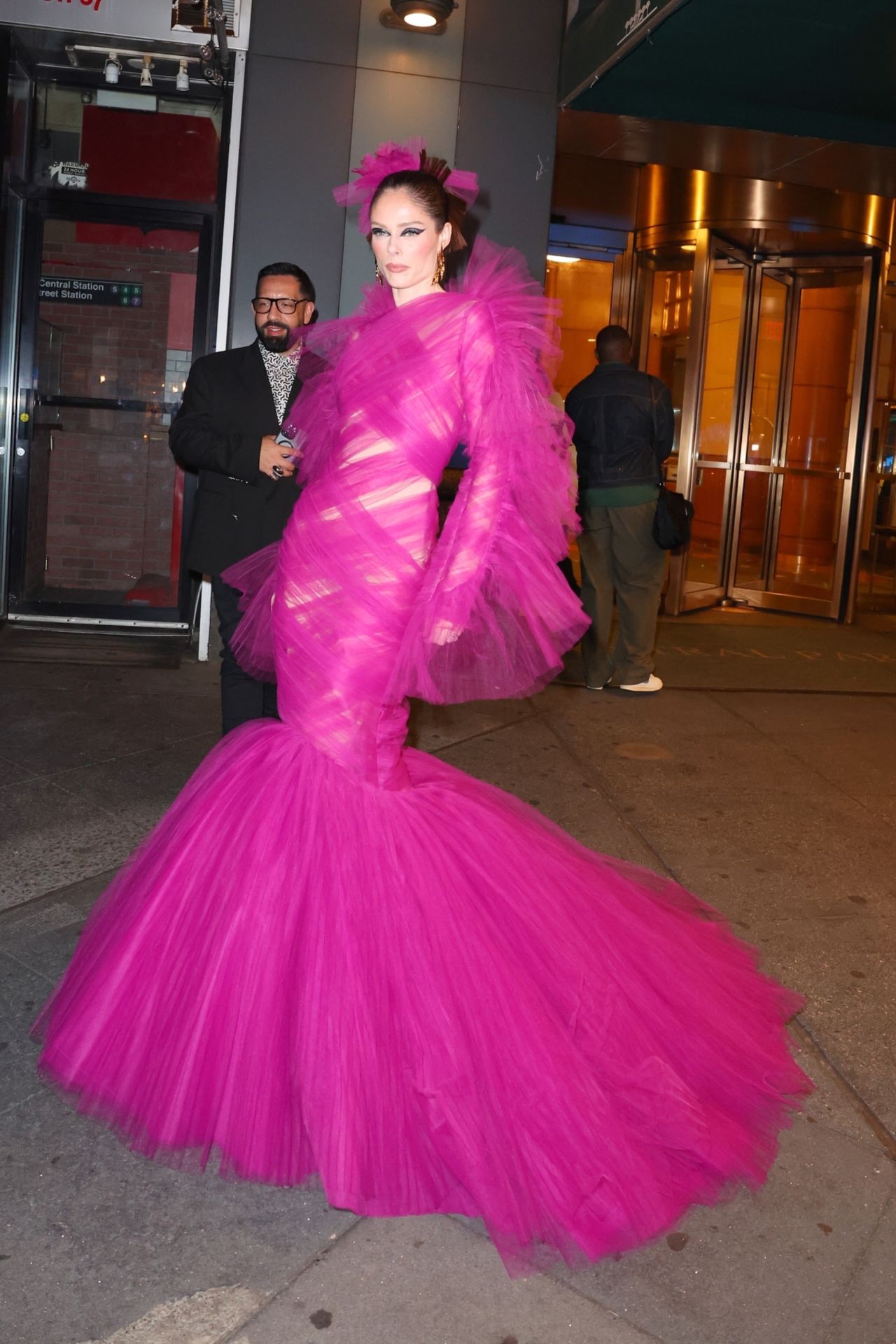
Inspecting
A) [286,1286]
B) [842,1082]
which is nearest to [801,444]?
[842,1082]

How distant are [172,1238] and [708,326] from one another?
911cm

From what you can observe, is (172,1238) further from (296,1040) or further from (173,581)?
(173,581)

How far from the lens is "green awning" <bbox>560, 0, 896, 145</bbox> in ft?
19.9

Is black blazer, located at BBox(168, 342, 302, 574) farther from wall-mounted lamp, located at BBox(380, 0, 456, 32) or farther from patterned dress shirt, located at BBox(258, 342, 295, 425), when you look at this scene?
wall-mounted lamp, located at BBox(380, 0, 456, 32)

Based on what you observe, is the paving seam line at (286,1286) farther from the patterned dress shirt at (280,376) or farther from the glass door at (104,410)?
the glass door at (104,410)

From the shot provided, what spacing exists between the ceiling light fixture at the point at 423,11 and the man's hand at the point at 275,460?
4140 millimetres

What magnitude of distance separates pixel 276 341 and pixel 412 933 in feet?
7.50

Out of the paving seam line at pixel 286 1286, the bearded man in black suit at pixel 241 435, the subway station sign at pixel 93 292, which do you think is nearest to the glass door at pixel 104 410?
the subway station sign at pixel 93 292

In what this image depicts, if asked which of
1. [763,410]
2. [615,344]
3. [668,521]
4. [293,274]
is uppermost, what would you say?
[763,410]

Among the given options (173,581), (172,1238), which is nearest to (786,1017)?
(172,1238)

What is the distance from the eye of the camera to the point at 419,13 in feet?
22.1

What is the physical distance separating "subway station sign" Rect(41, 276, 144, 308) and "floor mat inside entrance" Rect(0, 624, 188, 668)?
6.84ft

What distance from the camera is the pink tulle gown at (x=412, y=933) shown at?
232 cm

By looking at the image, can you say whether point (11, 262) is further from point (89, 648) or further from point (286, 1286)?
point (286, 1286)
